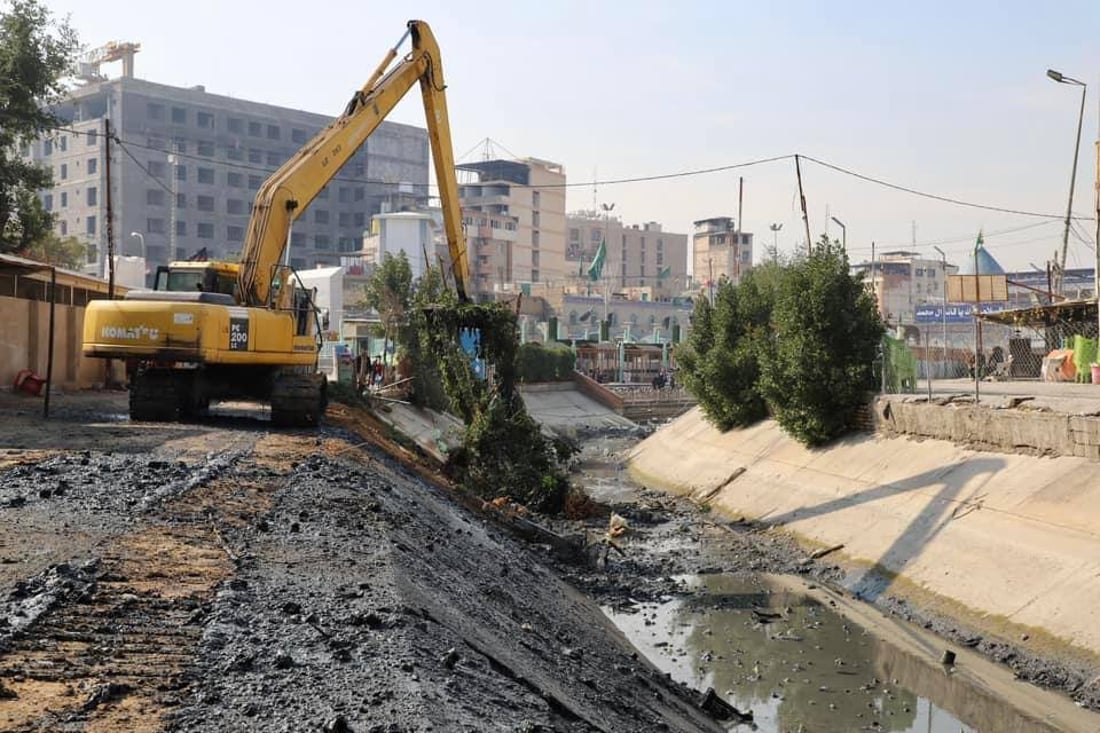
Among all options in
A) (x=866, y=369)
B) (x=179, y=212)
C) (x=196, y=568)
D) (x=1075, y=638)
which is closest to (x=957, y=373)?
(x=866, y=369)

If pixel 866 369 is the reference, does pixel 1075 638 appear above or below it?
below

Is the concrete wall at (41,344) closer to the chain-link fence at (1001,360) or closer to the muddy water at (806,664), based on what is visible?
the muddy water at (806,664)

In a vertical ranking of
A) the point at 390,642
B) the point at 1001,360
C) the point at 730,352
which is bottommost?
the point at 390,642

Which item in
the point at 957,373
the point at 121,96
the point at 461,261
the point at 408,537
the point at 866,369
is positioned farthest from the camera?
the point at 121,96

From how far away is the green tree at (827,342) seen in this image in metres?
27.8

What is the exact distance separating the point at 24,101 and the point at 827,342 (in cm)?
2561

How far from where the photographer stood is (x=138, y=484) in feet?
42.8

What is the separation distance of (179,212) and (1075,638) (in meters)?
114

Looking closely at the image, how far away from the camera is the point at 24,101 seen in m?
34.4

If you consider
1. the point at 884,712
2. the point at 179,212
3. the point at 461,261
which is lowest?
the point at 884,712

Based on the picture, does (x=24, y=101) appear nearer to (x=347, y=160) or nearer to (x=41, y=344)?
(x=41, y=344)

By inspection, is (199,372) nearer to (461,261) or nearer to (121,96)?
(461,261)

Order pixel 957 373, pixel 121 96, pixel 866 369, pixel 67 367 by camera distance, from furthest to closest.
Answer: pixel 121 96
pixel 957 373
pixel 67 367
pixel 866 369

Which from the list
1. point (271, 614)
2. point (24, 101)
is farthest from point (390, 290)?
point (271, 614)
